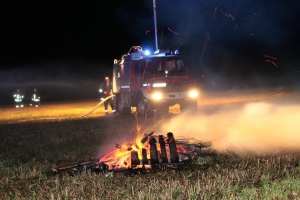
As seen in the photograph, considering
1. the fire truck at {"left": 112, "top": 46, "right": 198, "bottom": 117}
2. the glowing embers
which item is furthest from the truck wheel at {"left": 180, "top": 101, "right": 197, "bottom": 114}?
the glowing embers

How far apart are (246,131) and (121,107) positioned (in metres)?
8.89

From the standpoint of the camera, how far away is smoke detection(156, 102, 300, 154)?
27.7 feet

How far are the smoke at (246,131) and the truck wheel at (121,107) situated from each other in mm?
4080

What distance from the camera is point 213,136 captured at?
1020 centimetres

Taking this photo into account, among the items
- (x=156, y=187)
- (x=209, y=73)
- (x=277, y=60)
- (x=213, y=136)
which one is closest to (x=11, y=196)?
(x=156, y=187)

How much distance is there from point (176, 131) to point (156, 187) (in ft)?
20.8

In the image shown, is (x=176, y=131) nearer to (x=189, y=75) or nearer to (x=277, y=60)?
(x=189, y=75)

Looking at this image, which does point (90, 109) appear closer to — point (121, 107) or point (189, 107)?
point (121, 107)

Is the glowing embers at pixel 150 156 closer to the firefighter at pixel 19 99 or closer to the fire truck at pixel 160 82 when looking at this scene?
the fire truck at pixel 160 82

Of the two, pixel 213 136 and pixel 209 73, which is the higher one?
pixel 209 73

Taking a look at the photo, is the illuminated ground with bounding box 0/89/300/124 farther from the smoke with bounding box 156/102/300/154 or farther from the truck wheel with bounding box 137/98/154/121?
the smoke with bounding box 156/102/300/154

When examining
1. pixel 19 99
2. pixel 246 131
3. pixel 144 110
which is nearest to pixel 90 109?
pixel 144 110

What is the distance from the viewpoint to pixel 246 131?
34.0 feet

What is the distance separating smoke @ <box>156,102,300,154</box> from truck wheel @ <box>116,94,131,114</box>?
13.4ft
